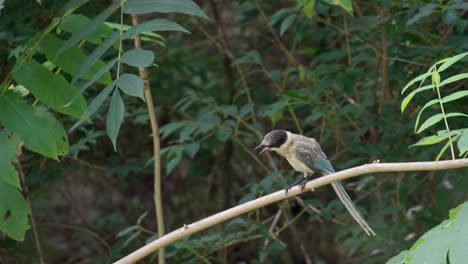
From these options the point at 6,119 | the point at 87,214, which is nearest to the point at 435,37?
the point at 6,119

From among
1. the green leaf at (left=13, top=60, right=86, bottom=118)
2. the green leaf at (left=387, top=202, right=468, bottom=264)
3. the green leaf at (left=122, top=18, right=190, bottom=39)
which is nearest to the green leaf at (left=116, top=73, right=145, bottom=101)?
the green leaf at (left=122, top=18, right=190, bottom=39)

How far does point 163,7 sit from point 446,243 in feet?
5.96

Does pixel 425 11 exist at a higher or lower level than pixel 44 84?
lower

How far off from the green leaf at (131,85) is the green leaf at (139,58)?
0.08m

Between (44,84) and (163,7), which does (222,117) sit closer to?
(44,84)

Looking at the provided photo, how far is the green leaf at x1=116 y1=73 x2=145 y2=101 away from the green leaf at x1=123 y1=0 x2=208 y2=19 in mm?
437

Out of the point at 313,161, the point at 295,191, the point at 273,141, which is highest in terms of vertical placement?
the point at 295,191

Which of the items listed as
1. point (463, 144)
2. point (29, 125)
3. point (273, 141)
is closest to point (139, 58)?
point (29, 125)

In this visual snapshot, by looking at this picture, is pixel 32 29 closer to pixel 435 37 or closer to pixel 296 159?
pixel 296 159

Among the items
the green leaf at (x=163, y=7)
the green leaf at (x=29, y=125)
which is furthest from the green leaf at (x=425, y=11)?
the green leaf at (x=29, y=125)

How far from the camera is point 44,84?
14.2ft

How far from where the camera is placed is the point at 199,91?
28.1ft

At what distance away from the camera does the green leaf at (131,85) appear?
349cm

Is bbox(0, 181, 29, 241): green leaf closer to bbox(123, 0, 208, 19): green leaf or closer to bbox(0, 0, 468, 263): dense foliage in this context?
bbox(0, 0, 468, 263): dense foliage
